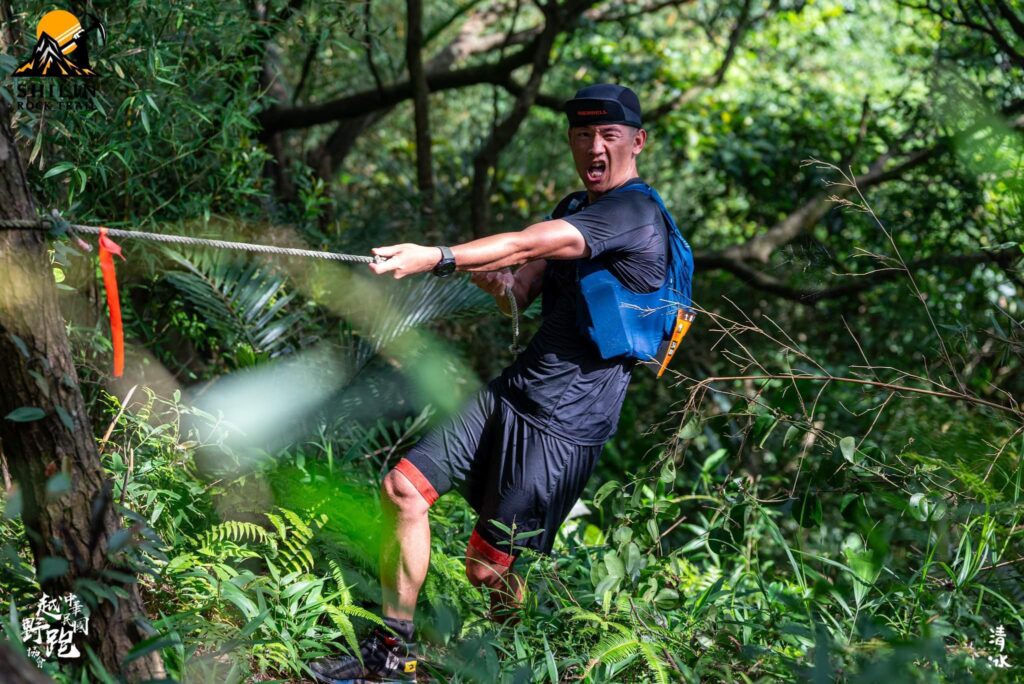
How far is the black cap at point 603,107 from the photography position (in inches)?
136

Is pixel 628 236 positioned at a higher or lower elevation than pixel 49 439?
higher

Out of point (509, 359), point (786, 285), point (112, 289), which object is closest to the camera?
point (112, 289)

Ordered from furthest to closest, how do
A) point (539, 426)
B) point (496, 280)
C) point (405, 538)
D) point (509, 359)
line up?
point (509, 359), point (496, 280), point (539, 426), point (405, 538)

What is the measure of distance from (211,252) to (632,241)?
232 cm

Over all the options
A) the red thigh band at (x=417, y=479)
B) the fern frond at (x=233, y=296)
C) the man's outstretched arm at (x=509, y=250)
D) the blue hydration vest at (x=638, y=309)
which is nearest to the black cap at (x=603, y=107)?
the blue hydration vest at (x=638, y=309)

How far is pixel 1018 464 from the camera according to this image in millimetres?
3371

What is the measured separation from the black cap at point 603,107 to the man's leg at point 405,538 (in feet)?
4.34

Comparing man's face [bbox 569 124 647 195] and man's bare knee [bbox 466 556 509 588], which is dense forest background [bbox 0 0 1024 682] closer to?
man's bare knee [bbox 466 556 509 588]

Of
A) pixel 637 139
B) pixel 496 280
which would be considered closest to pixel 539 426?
pixel 496 280

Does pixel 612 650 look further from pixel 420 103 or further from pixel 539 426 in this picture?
pixel 420 103

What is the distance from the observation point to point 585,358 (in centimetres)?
343

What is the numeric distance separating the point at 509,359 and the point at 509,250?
11.8 feet

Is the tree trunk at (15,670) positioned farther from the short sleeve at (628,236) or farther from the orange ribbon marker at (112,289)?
the short sleeve at (628,236)

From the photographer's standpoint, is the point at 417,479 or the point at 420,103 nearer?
the point at 417,479
